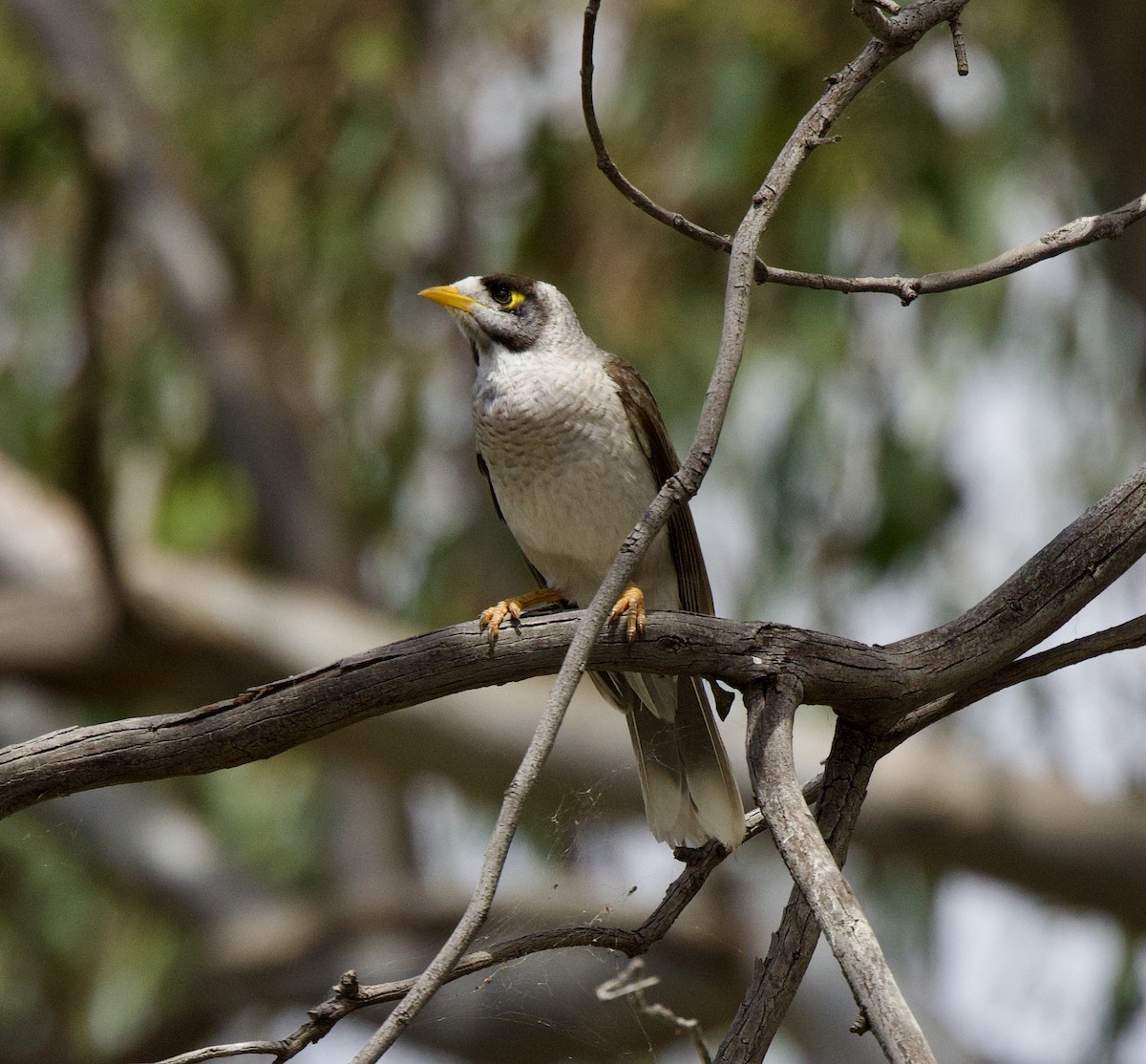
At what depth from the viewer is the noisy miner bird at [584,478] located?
2.91 meters

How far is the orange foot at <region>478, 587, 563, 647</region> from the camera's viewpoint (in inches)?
75.0

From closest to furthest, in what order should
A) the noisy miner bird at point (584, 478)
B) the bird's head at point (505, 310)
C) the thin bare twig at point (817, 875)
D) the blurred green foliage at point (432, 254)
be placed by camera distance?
1. the thin bare twig at point (817, 875)
2. the noisy miner bird at point (584, 478)
3. the bird's head at point (505, 310)
4. the blurred green foliage at point (432, 254)

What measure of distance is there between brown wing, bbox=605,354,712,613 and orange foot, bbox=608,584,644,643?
1.46 feet

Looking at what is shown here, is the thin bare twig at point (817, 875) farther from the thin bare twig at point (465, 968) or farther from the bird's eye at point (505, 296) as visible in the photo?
the bird's eye at point (505, 296)

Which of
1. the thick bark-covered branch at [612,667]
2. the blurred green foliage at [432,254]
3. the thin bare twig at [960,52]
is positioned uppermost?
the blurred green foliage at [432,254]

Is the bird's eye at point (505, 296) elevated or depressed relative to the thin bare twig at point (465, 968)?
elevated

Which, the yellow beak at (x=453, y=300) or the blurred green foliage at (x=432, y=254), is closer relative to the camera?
the yellow beak at (x=453, y=300)

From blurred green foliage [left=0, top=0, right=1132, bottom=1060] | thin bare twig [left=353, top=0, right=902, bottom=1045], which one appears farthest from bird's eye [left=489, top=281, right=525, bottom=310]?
blurred green foliage [left=0, top=0, right=1132, bottom=1060]

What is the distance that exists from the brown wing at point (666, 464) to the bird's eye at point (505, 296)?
10.7 inches

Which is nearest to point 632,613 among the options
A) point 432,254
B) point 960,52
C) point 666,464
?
point 960,52

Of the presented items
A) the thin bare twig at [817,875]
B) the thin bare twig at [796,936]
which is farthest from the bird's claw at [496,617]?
the thin bare twig at [796,936]

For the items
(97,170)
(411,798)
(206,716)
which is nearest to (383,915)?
(411,798)

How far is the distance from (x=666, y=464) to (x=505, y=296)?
57 centimetres

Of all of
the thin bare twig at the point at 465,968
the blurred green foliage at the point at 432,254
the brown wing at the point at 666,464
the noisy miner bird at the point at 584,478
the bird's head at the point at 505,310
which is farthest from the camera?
the blurred green foliage at the point at 432,254
